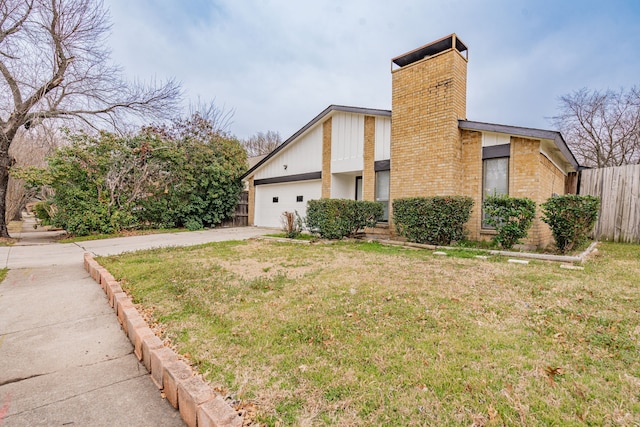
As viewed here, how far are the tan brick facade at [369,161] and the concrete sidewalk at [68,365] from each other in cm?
797

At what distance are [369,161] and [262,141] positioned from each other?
28698mm

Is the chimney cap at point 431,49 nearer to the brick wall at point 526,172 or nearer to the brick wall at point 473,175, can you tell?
the brick wall at point 473,175

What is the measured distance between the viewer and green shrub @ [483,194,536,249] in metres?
6.41

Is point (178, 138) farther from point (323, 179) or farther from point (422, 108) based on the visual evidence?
point (422, 108)

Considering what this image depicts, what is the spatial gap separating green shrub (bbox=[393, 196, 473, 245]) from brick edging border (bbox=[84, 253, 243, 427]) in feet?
21.0

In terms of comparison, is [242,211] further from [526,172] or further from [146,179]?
[526,172]

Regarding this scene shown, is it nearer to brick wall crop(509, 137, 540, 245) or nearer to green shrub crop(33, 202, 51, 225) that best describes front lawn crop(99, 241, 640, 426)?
brick wall crop(509, 137, 540, 245)

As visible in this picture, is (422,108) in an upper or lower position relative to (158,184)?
upper

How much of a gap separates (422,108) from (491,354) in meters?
7.91

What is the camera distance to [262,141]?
120 feet

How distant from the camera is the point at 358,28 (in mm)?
12602

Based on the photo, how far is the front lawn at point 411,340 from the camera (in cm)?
178

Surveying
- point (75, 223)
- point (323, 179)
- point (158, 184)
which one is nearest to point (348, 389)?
point (323, 179)

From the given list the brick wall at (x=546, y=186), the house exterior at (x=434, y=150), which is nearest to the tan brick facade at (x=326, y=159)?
the house exterior at (x=434, y=150)
